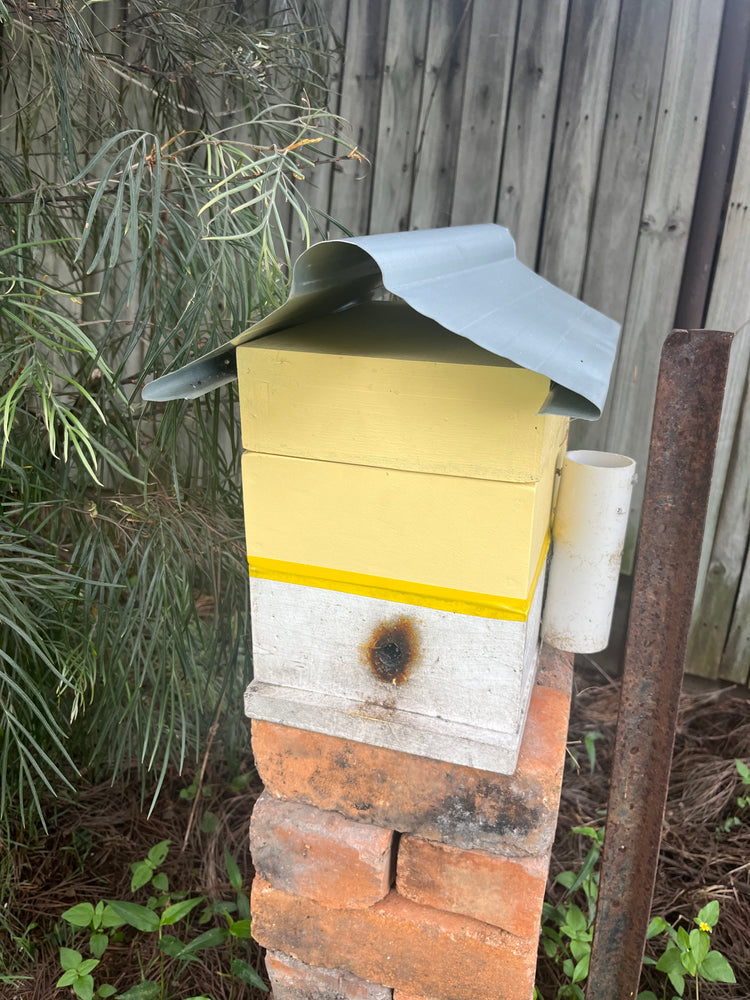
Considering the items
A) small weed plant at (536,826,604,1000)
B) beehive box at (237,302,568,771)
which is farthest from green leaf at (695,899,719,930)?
beehive box at (237,302,568,771)

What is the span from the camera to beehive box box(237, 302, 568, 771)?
42.2 inches

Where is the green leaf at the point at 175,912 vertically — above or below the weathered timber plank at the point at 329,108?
below

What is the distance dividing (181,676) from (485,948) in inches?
36.7

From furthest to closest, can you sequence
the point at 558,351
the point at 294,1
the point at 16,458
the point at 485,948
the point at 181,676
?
the point at 294,1 < the point at 181,676 < the point at 16,458 < the point at 485,948 < the point at 558,351

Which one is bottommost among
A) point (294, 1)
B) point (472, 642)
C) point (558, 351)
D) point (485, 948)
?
point (485, 948)

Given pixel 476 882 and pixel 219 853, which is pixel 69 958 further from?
pixel 476 882

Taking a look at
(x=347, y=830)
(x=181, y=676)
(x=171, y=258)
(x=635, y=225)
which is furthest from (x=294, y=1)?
(x=347, y=830)

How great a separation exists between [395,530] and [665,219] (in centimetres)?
171

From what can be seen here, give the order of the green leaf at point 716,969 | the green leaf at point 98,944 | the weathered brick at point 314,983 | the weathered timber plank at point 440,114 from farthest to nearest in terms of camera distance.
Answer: the weathered timber plank at point 440,114
the green leaf at point 98,944
the green leaf at point 716,969
the weathered brick at point 314,983

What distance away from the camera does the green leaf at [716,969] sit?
63.1 inches

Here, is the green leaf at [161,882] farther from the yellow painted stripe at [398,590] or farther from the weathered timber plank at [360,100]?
the weathered timber plank at [360,100]

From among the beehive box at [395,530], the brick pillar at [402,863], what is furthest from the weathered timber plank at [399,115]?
the brick pillar at [402,863]

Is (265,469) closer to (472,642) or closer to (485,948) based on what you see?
(472,642)

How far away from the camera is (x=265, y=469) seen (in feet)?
3.97
